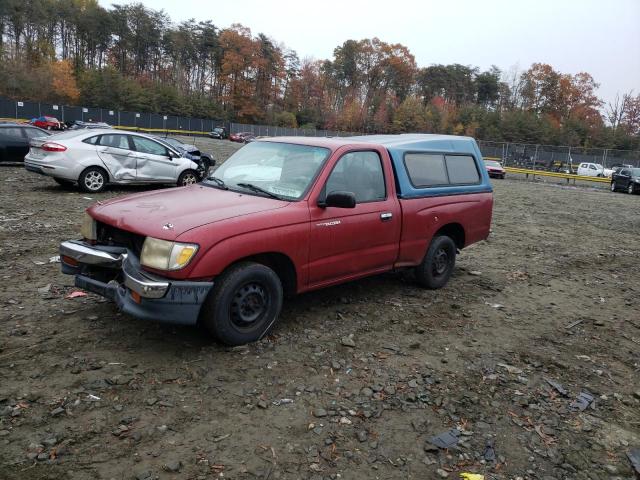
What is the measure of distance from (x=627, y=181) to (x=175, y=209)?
29.4 metres

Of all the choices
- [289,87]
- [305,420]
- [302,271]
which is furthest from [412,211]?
[289,87]

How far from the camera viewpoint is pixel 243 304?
A: 13.8ft

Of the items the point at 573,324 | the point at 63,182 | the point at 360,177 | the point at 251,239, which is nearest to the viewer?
the point at 251,239

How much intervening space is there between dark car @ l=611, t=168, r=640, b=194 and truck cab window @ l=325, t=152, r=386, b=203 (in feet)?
88.7

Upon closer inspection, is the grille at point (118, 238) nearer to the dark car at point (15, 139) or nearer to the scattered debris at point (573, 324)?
the scattered debris at point (573, 324)

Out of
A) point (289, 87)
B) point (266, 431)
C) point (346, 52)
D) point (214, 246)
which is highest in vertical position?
point (346, 52)

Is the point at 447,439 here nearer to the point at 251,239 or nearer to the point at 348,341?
the point at 348,341

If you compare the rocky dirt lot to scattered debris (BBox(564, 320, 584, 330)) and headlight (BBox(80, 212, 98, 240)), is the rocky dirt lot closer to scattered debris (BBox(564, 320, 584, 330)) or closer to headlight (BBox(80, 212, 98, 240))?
scattered debris (BBox(564, 320, 584, 330))

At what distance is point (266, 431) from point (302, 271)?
1.66 m

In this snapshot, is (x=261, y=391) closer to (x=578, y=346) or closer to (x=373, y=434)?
(x=373, y=434)

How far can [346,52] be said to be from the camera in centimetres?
9306

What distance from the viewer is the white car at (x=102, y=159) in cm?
1126

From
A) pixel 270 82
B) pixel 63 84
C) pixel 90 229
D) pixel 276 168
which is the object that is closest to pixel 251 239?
pixel 276 168

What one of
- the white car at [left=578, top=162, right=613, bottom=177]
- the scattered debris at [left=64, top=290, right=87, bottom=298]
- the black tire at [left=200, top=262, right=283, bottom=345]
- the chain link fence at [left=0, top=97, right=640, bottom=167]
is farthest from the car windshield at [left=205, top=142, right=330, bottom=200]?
the white car at [left=578, top=162, right=613, bottom=177]
